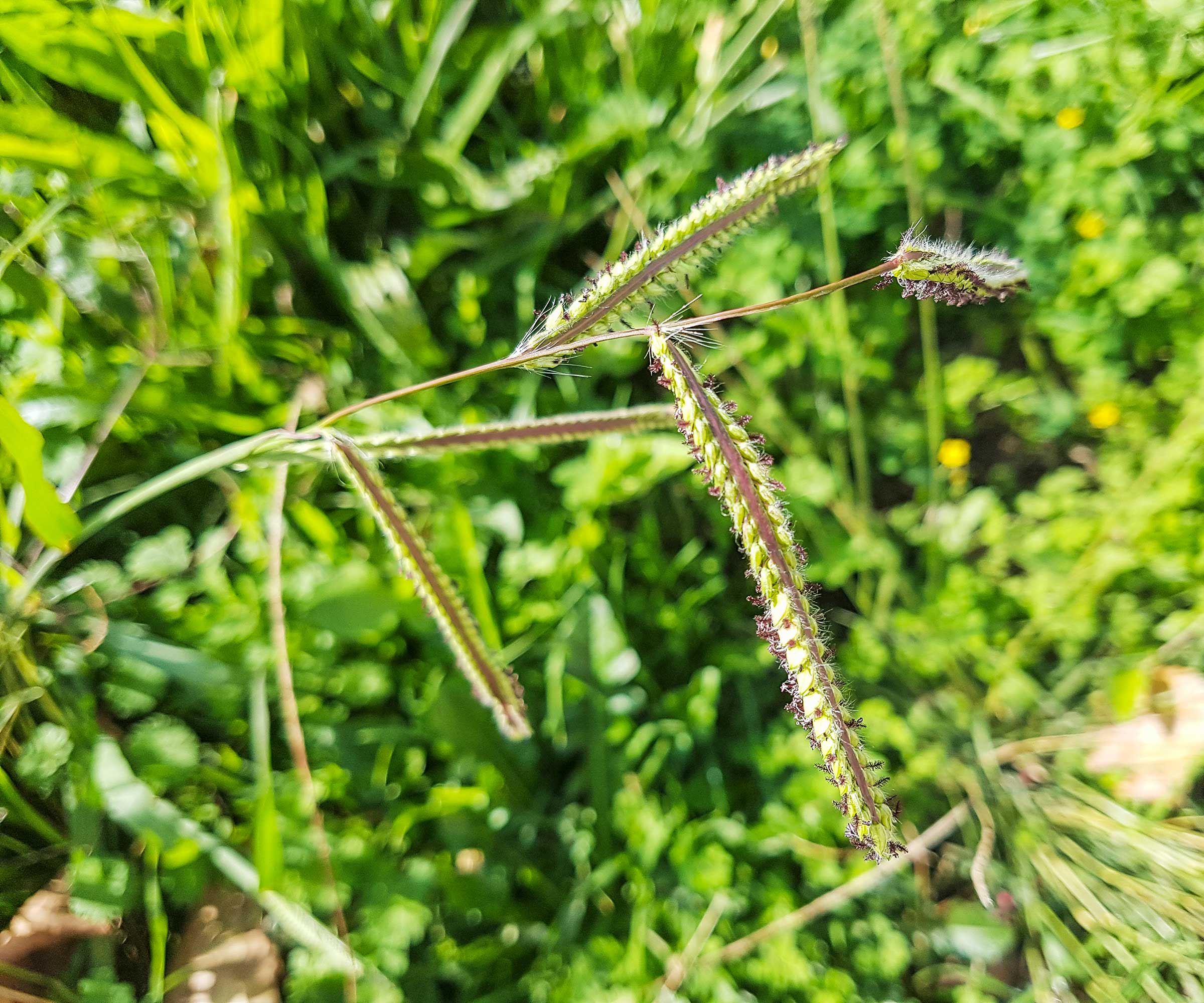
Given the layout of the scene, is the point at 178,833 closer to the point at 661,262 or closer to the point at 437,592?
the point at 437,592

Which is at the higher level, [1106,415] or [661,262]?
[661,262]

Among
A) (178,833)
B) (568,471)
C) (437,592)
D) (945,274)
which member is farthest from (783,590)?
(178,833)

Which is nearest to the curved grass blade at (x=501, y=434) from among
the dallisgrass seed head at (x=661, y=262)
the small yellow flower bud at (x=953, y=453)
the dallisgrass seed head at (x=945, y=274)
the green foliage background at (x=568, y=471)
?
the dallisgrass seed head at (x=661, y=262)

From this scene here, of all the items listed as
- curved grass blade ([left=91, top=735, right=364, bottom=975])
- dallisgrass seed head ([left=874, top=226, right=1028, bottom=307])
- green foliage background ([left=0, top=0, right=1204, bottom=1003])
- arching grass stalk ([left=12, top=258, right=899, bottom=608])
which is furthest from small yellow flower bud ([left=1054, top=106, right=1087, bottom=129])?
curved grass blade ([left=91, top=735, right=364, bottom=975])

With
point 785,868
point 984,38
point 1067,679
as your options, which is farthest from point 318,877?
point 984,38

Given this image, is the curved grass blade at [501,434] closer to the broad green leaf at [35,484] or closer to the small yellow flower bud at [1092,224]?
the broad green leaf at [35,484]
